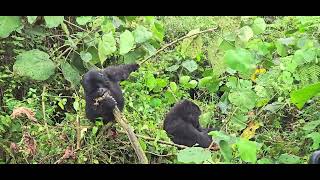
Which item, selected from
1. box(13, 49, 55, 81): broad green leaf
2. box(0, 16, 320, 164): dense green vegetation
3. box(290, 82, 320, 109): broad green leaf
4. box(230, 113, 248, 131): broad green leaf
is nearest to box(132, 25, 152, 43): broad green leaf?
box(0, 16, 320, 164): dense green vegetation

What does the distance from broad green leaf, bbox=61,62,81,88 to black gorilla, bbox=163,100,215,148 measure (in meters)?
0.78

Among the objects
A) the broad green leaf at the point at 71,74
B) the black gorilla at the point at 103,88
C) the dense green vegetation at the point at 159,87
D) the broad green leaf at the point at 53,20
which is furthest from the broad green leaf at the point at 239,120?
the broad green leaf at the point at 53,20

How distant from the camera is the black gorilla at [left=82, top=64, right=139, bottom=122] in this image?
212cm

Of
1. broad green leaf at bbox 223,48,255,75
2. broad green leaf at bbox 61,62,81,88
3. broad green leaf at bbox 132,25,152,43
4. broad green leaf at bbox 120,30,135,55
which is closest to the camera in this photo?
broad green leaf at bbox 223,48,255,75

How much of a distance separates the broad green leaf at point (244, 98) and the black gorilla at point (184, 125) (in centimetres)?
89

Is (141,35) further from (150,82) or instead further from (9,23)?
(150,82)

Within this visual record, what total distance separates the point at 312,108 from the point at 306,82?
0.52m

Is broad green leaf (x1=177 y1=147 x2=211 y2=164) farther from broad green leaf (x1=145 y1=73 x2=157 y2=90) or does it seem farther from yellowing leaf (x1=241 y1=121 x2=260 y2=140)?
broad green leaf (x1=145 y1=73 x2=157 y2=90)

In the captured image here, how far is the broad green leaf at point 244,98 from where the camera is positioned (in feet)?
6.82

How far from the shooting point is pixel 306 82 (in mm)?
2246

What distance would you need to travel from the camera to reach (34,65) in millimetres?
2182

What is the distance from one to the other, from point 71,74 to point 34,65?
263mm

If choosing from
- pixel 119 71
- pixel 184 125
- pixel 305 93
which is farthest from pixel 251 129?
pixel 305 93
